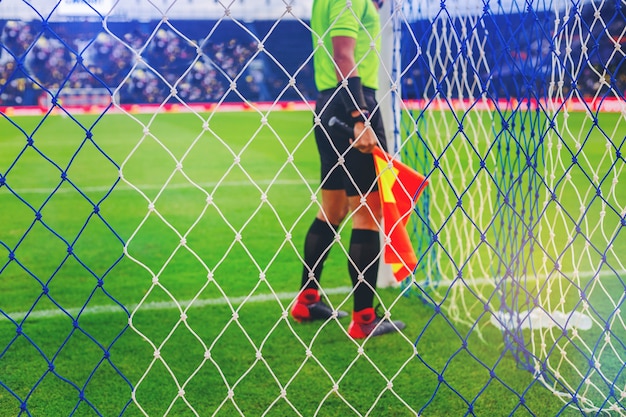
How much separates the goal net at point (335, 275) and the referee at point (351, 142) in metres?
0.13

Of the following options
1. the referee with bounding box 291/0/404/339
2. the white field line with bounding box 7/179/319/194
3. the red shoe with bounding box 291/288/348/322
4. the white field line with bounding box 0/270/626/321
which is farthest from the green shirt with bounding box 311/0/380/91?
the white field line with bounding box 7/179/319/194

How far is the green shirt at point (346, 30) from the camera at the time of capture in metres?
2.37

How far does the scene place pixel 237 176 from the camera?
7145 millimetres

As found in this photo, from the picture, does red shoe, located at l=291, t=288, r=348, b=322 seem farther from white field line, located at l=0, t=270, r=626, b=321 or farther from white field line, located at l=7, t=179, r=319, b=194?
white field line, located at l=7, t=179, r=319, b=194

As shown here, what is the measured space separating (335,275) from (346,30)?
171 cm

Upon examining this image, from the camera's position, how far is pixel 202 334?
285 centimetres

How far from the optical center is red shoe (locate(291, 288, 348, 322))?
2.91 meters

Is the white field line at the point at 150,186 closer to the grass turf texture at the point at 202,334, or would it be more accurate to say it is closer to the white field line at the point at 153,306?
the grass turf texture at the point at 202,334

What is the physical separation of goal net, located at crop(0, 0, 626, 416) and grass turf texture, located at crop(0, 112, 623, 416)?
0.5 inches

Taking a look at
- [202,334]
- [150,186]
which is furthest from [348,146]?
[150,186]

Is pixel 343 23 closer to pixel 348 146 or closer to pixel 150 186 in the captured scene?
pixel 348 146

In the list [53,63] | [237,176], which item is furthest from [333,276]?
[53,63]

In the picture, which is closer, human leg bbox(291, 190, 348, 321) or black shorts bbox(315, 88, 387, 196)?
black shorts bbox(315, 88, 387, 196)

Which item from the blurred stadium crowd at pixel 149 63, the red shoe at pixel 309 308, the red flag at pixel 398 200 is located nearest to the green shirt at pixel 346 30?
the red flag at pixel 398 200
